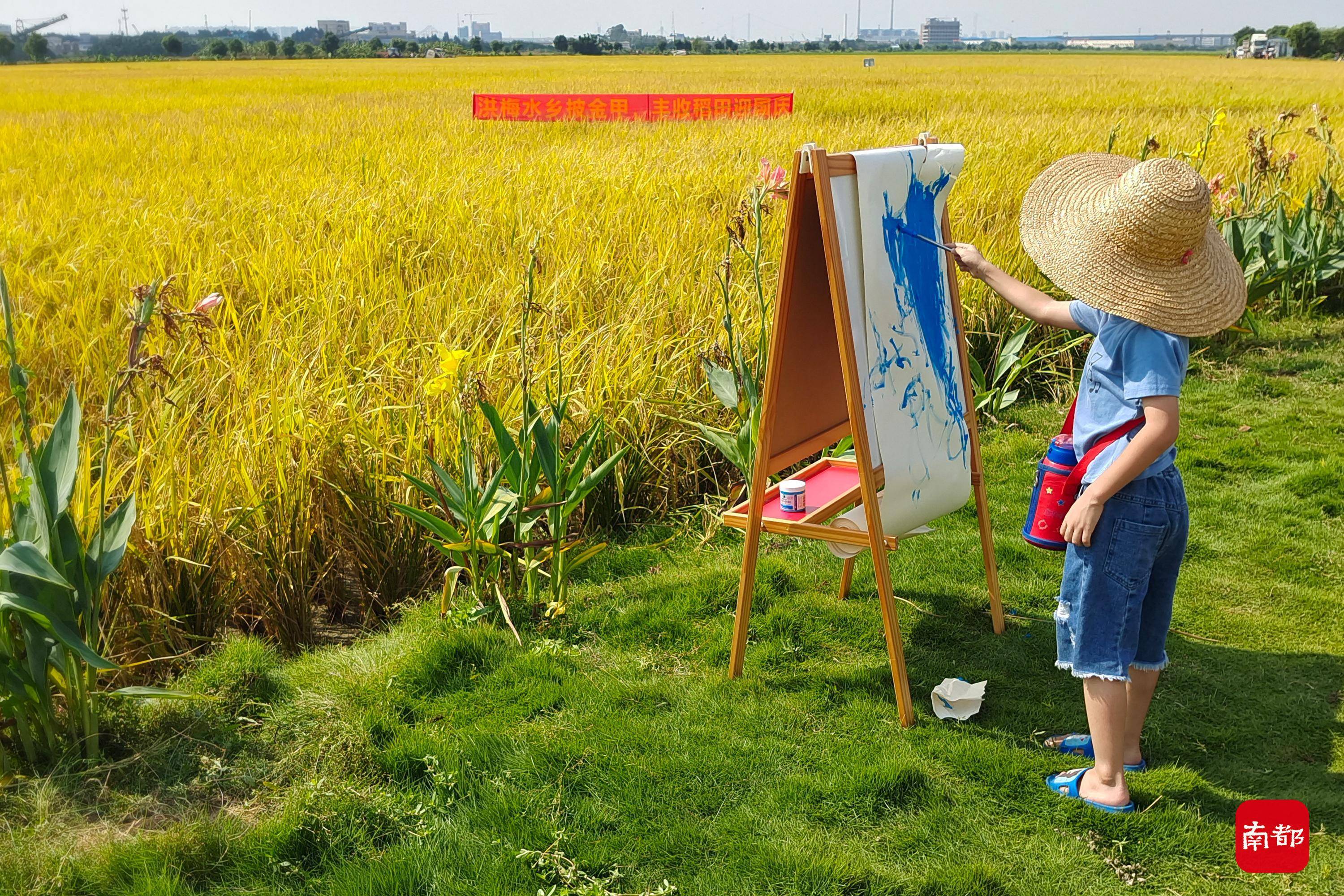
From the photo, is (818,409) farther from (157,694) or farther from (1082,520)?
(157,694)

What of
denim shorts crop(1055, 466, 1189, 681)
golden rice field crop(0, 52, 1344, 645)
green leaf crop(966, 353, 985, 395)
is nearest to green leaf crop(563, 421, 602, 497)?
golden rice field crop(0, 52, 1344, 645)

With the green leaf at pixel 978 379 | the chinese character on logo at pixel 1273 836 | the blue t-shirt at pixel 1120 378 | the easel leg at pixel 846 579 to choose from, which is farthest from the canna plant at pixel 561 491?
the green leaf at pixel 978 379

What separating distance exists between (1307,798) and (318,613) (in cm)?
274

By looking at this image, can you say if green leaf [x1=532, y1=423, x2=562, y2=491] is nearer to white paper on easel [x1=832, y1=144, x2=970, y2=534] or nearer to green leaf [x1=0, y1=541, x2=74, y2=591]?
white paper on easel [x1=832, y1=144, x2=970, y2=534]

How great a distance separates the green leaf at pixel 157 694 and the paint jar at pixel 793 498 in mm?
1461

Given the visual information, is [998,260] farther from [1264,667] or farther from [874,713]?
[874,713]

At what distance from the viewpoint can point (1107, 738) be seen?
2.18 metres

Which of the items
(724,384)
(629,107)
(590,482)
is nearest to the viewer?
(590,482)

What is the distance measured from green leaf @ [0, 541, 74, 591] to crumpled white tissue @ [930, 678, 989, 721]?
6.49ft

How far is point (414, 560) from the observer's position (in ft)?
10.9

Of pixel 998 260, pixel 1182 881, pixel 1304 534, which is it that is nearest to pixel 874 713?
pixel 1182 881

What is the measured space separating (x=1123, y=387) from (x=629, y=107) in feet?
47.9

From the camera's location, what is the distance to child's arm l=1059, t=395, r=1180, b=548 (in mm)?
1933

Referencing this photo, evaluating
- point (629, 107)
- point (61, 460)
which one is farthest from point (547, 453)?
point (629, 107)
